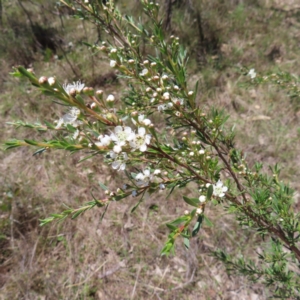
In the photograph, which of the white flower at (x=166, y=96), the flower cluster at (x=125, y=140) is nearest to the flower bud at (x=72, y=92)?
the flower cluster at (x=125, y=140)

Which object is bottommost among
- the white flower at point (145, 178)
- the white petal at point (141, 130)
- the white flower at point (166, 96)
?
the white flower at point (145, 178)

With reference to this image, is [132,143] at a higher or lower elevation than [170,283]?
higher

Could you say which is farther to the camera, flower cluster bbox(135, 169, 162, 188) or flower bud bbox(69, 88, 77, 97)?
flower cluster bbox(135, 169, 162, 188)

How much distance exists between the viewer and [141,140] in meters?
0.97

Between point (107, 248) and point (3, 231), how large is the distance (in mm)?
1173

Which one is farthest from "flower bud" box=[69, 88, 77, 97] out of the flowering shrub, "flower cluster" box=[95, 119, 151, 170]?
"flower cluster" box=[95, 119, 151, 170]

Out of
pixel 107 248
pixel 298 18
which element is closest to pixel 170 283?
pixel 107 248

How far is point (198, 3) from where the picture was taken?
5.36 meters

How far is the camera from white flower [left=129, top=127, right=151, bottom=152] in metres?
0.94

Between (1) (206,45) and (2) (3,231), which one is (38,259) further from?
(1) (206,45)

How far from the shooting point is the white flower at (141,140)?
94cm

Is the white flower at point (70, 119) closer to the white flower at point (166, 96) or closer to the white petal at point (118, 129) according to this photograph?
the white petal at point (118, 129)

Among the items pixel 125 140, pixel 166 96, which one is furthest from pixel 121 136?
pixel 166 96

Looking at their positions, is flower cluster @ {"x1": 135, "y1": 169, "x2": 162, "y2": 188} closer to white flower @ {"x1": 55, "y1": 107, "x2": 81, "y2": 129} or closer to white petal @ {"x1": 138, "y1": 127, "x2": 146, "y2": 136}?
white petal @ {"x1": 138, "y1": 127, "x2": 146, "y2": 136}
